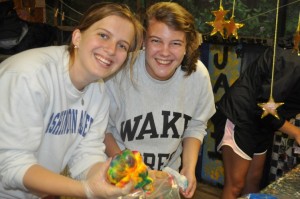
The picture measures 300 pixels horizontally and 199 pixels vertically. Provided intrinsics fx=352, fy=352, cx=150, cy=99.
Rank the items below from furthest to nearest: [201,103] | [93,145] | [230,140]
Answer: [230,140]
[201,103]
[93,145]

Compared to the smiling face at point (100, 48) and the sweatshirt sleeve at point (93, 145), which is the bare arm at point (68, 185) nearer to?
the sweatshirt sleeve at point (93, 145)

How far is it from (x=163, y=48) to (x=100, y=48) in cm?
38

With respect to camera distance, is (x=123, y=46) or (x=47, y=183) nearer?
(x=47, y=183)

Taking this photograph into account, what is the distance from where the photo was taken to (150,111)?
170 centimetres

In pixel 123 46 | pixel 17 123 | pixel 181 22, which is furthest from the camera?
pixel 181 22

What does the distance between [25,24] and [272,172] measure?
2413 millimetres

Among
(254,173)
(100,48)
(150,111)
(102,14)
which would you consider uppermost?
(102,14)

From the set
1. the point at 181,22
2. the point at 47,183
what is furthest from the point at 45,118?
the point at 181,22

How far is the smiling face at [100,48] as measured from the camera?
1.33 meters

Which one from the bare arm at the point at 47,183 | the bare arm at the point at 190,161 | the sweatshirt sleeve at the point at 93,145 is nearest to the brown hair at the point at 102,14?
the sweatshirt sleeve at the point at 93,145

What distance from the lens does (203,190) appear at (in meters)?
3.43

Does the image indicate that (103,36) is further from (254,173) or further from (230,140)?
(254,173)

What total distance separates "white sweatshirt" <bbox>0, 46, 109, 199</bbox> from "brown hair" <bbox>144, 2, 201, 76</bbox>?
417mm

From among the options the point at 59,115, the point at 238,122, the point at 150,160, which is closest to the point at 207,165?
the point at 238,122
